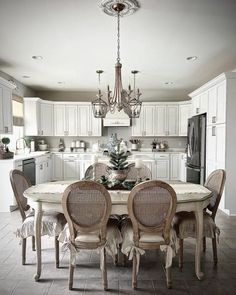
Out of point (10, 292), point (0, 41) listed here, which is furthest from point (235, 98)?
point (10, 292)

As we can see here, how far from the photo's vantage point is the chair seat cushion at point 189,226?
8.18ft

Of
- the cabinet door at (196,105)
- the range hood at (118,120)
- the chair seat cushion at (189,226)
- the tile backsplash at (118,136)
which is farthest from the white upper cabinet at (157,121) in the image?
the chair seat cushion at (189,226)

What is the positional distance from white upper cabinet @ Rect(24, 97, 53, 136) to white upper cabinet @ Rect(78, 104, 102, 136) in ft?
2.83

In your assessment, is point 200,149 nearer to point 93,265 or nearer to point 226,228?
point 226,228

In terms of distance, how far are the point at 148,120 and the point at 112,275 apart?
5342mm

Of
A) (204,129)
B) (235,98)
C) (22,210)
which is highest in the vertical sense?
(235,98)

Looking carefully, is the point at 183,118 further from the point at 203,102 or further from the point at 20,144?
the point at 20,144

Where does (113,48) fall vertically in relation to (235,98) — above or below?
above

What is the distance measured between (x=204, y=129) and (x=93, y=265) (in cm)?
349

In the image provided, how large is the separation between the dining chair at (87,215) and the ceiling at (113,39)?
1853 millimetres

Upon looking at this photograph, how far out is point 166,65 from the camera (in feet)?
16.0

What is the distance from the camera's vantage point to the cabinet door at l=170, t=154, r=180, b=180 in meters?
7.16

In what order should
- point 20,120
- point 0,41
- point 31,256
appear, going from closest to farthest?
point 31,256, point 0,41, point 20,120

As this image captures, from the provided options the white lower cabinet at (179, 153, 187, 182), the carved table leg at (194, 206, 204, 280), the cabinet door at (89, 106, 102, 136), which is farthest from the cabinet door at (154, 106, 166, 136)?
the carved table leg at (194, 206, 204, 280)
